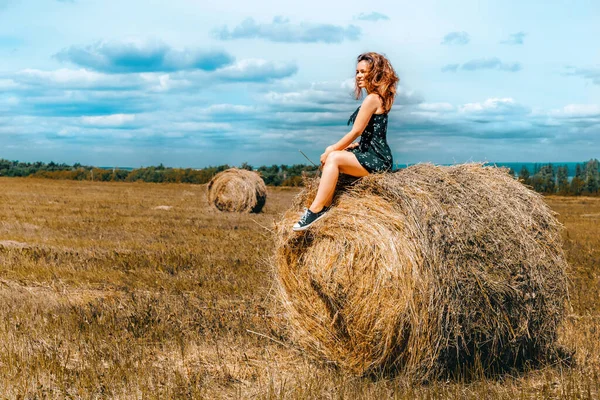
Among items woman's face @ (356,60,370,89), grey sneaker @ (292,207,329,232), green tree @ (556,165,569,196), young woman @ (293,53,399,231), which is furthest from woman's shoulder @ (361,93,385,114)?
green tree @ (556,165,569,196)

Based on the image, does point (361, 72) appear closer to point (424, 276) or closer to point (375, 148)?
point (375, 148)

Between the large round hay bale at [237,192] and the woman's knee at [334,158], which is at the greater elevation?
the woman's knee at [334,158]

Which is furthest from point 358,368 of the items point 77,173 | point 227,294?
point 77,173

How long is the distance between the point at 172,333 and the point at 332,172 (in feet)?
8.17

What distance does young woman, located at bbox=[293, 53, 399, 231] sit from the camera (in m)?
6.03

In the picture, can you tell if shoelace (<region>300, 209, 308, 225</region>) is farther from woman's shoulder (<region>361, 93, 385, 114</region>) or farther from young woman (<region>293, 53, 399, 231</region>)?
woman's shoulder (<region>361, 93, 385, 114</region>)

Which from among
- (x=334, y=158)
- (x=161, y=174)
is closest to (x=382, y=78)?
(x=334, y=158)

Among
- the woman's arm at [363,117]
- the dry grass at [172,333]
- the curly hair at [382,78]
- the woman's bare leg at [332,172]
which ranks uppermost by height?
the curly hair at [382,78]

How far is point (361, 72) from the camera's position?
244 inches

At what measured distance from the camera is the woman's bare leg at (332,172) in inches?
236

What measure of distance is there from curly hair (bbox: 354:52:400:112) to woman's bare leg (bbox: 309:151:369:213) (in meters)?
0.61

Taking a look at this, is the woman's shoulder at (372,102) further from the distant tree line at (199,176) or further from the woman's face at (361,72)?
the distant tree line at (199,176)

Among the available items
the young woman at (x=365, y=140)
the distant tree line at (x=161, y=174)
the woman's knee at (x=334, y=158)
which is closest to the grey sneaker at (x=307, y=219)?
the young woman at (x=365, y=140)

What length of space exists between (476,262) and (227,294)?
4.12 meters
